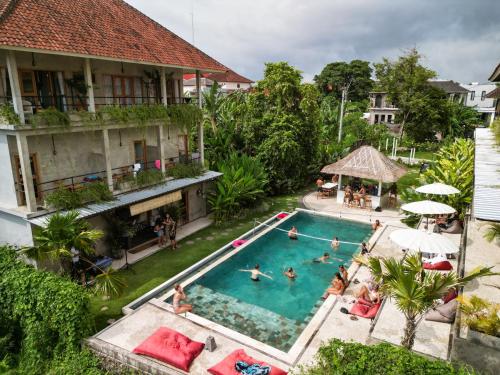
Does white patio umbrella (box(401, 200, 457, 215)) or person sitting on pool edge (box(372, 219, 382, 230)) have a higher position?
white patio umbrella (box(401, 200, 457, 215))

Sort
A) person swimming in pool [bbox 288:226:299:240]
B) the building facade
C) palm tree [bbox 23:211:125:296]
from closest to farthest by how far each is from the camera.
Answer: palm tree [bbox 23:211:125:296], the building facade, person swimming in pool [bbox 288:226:299:240]

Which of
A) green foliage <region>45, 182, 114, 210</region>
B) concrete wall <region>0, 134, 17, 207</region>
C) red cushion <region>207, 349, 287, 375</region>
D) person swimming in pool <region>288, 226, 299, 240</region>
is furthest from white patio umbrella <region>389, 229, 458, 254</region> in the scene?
concrete wall <region>0, 134, 17, 207</region>

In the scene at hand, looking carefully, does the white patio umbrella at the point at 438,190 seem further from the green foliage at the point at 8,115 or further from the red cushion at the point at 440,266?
the green foliage at the point at 8,115

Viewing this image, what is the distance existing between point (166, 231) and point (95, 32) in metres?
10.1

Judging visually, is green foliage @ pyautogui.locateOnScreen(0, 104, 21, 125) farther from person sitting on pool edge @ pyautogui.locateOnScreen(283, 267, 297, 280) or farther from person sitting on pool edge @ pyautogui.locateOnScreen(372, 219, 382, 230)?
person sitting on pool edge @ pyautogui.locateOnScreen(372, 219, 382, 230)

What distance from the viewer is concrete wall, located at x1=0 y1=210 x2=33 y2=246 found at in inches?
547

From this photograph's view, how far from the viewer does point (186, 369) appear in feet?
31.4

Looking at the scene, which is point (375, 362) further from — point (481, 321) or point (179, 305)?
point (179, 305)

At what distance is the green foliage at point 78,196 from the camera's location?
46.0 feet

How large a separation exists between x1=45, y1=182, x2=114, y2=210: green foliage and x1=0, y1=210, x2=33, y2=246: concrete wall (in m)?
1.27

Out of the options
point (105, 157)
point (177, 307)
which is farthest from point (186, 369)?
point (105, 157)

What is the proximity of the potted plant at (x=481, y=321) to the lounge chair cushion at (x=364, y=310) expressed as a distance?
4.79m

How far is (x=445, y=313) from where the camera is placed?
998 centimetres

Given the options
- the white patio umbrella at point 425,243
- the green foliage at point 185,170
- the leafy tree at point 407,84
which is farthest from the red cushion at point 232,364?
the leafy tree at point 407,84
